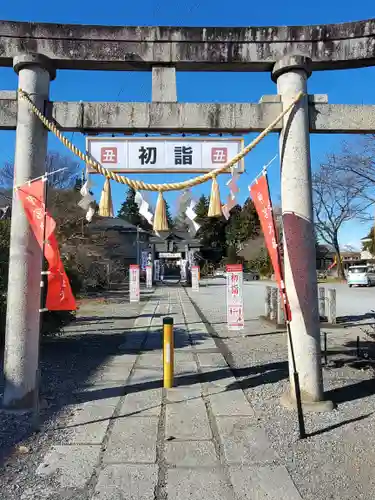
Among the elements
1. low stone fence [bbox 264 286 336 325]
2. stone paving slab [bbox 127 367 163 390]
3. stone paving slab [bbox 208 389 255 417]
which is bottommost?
stone paving slab [bbox 208 389 255 417]

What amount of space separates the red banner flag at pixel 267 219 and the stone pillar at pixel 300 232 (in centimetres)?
46

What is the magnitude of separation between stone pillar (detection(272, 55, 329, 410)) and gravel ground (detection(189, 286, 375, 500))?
0.45 meters

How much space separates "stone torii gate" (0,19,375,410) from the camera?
523 centimetres

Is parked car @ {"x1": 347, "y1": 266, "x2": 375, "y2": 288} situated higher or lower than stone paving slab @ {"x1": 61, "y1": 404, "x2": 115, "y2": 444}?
higher

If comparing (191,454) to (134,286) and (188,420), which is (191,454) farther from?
(134,286)

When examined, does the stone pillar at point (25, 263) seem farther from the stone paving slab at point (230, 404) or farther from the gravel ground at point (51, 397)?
the stone paving slab at point (230, 404)

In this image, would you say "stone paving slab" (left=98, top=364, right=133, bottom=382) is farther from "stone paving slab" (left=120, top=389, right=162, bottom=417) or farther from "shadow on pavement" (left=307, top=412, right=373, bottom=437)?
"shadow on pavement" (left=307, top=412, right=373, bottom=437)

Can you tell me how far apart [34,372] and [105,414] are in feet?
3.37

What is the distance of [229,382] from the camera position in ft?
21.4

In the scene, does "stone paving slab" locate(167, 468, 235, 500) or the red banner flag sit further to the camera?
the red banner flag

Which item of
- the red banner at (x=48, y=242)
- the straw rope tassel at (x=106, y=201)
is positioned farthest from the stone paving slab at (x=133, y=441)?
the straw rope tassel at (x=106, y=201)

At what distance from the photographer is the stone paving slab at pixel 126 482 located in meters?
3.19

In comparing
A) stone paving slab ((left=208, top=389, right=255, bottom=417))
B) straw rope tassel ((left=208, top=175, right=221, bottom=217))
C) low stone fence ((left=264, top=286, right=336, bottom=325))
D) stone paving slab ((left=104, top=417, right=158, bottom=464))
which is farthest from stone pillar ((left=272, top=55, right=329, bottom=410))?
low stone fence ((left=264, top=286, right=336, bottom=325))

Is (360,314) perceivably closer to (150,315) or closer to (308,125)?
(150,315)
